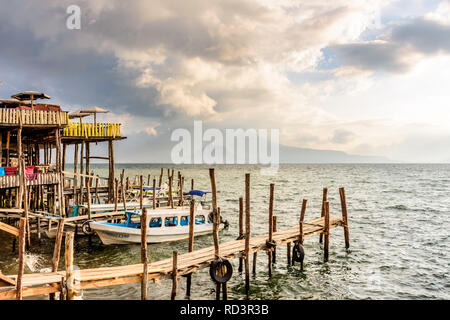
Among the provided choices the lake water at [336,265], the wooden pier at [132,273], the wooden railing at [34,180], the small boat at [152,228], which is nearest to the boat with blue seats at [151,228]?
the small boat at [152,228]

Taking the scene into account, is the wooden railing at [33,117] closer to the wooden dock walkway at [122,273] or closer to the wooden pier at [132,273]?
Result: the wooden pier at [132,273]

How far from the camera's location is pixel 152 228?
1917cm

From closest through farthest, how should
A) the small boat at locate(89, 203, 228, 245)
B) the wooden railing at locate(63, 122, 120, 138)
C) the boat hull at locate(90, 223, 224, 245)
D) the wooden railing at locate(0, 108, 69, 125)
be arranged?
the wooden railing at locate(0, 108, 69, 125) → the boat hull at locate(90, 223, 224, 245) → the small boat at locate(89, 203, 228, 245) → the wooden railing at locate(63, 122, 120, 138)

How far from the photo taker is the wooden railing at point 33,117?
17406mm

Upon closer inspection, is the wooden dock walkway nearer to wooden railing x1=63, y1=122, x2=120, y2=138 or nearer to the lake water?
the lake water

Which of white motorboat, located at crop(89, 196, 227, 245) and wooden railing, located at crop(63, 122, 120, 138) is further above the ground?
wooden railing, located at crop(63, 122, 120, 138)

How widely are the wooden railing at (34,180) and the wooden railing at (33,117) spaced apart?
3161 mm

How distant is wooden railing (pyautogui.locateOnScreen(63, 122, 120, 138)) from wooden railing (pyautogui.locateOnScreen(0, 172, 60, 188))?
17.2 feet

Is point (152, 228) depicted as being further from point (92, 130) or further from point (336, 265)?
point (336, 265)

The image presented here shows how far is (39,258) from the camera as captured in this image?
52.4 ft

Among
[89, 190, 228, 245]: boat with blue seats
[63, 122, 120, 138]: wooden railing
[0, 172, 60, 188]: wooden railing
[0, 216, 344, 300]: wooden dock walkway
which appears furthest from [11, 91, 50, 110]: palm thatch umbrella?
[0, 216, 344, 300]: wooden dock walkway

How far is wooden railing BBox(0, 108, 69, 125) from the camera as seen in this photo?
17406mm

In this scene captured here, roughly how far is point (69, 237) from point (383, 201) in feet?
134
